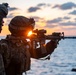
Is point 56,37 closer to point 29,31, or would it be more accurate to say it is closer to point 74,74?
point 29,31

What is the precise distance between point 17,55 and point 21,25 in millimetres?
741

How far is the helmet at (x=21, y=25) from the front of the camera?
29.5ft

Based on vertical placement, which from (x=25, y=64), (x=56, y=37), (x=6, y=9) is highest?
(x=6, y=9)

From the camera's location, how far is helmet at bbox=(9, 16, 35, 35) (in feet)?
29.5

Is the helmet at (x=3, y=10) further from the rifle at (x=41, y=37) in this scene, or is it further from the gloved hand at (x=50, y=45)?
the gloved hand at (x=50, y=45)

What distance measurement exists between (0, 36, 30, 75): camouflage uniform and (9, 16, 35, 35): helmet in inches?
11.2

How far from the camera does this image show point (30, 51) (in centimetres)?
928

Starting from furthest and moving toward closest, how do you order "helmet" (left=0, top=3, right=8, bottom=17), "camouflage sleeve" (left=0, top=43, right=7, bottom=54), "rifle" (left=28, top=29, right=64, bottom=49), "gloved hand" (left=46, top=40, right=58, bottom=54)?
"gloved hand" (left=46, top=40, right=58, bottom=54) < "rifle" (left=28, top=29, right=64, bottom=49) < "camouflage sleeve" (left=0, top=43, right=7, bottom=54) < "helmet" (left=0, top=3, right=8, bottom=17)

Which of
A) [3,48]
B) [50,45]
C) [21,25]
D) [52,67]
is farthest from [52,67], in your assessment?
[3,48]

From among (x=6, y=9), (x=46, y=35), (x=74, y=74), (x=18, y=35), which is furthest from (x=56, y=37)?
(x=74, y=74)

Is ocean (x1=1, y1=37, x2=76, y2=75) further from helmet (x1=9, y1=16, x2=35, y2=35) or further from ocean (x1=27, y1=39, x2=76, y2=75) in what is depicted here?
helmet (x1=9, y1=16, x2=35, y2=35)

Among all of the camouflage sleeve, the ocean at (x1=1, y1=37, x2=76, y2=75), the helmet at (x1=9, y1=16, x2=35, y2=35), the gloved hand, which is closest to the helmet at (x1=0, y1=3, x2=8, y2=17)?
the camouflage sleeve

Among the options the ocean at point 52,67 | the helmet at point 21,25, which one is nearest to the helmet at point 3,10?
the helmet at point 21,25

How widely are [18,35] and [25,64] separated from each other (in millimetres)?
734
